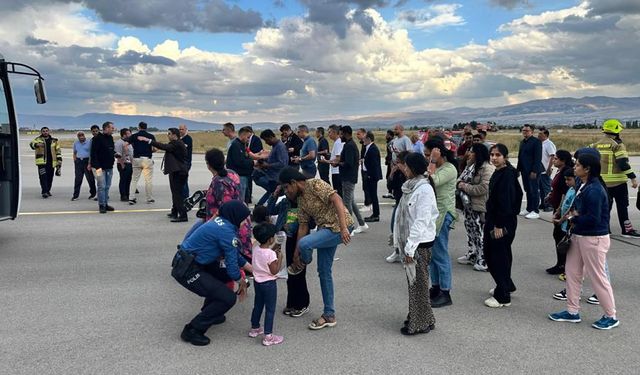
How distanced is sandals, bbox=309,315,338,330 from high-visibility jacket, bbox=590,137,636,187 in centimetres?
568

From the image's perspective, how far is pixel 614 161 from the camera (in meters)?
8.09

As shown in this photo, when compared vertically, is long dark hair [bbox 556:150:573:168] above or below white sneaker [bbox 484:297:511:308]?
above

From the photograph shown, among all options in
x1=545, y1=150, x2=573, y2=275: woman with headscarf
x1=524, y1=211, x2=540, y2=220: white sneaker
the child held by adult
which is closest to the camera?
the child held by adult

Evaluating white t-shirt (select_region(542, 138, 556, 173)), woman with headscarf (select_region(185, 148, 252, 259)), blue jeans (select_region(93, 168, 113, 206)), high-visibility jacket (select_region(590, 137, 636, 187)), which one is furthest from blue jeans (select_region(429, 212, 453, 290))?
blue jeans (select_region(93, 168, 113, 206))

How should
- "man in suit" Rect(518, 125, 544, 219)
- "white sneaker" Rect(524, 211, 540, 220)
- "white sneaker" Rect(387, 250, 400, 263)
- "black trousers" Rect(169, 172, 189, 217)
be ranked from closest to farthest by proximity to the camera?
1. "white sneaker" Rect(387, 250, 400, 263)
2. "black trousers" Rect(169, 172, 189, 217)
3. "man in suit" Rect(518, 125, 544, 219)
4. "white sneaker" Rect(524, 211, 540, 220)

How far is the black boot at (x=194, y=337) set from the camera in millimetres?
4352

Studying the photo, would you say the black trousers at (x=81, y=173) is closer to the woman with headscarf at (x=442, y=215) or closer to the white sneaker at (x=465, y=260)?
the white sneaker at (x=465, y=260)

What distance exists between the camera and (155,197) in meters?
12.9

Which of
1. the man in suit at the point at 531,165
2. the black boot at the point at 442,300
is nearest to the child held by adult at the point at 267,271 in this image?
the black boot at the point at 442,300

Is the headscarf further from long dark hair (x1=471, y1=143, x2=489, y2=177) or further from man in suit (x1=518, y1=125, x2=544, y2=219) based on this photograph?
man in suit (x1=518, y1=125, x2=544, y2=219)

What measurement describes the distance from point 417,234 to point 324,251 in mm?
911

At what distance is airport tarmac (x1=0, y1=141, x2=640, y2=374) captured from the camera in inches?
158

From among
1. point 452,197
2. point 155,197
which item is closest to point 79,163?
point 155,197

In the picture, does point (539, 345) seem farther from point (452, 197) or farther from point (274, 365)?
point (274, 365)
